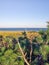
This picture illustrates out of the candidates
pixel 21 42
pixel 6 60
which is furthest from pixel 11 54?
pixel 21 42

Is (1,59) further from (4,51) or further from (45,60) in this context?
(45,60)

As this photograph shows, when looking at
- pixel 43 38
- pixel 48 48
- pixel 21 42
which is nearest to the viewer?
pixel 48 48

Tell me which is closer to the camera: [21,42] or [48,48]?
[48,48]

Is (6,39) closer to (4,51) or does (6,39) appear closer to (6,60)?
(4,51)

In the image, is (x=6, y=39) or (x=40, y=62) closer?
(x=40, y=62)

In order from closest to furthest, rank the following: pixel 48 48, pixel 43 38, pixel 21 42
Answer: pixel 48 48
pixel 43 38
pixel 21 42

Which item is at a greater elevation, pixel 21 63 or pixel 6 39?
pixel 6 39
